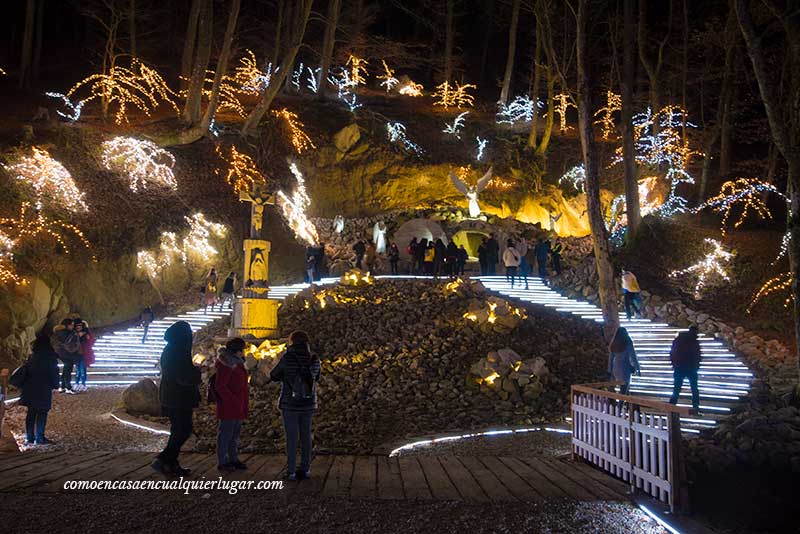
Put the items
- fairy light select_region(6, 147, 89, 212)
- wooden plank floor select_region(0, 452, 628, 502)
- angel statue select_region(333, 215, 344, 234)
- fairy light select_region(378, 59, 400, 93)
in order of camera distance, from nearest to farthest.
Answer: wooden plank floor select_region(0, 452, 628, 502) → fairy light select_region(6, 147, 89, 212) → angel statue select_region(333, 215, 344, 234) → fairy light select_region(378, 59, 400, 93)

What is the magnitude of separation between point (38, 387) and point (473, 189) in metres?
23.5

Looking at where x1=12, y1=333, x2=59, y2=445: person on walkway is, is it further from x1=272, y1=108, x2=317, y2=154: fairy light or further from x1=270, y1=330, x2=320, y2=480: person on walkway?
x1=272, y1=108, x2=317, y2=154: fairy light

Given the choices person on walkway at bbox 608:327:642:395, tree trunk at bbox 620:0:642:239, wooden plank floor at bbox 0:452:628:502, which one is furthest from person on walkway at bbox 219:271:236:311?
tree trunk at bbox 620:0:642:239

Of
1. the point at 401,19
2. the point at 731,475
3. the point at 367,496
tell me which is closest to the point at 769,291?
the point at 731,475

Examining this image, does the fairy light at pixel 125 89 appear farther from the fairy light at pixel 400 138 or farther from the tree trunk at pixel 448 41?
the tree trunk at pixel 448 41

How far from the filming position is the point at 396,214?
27797mm

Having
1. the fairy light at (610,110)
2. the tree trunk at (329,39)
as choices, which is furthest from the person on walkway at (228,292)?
the fairy light at (610,110)

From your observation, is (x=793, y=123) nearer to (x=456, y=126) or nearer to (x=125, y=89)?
(x=125, y=89)

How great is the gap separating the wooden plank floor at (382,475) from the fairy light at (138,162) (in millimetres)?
16745

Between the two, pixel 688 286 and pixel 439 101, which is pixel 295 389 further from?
pixel 439 101

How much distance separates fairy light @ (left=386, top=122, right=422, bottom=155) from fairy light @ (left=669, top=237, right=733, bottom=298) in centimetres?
1668

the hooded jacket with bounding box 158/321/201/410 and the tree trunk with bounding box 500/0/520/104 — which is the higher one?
the tree trunk with bounding box 500/0/520/104

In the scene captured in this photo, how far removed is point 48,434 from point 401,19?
171 feet

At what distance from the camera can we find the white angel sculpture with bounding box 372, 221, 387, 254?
25750 millimetres
